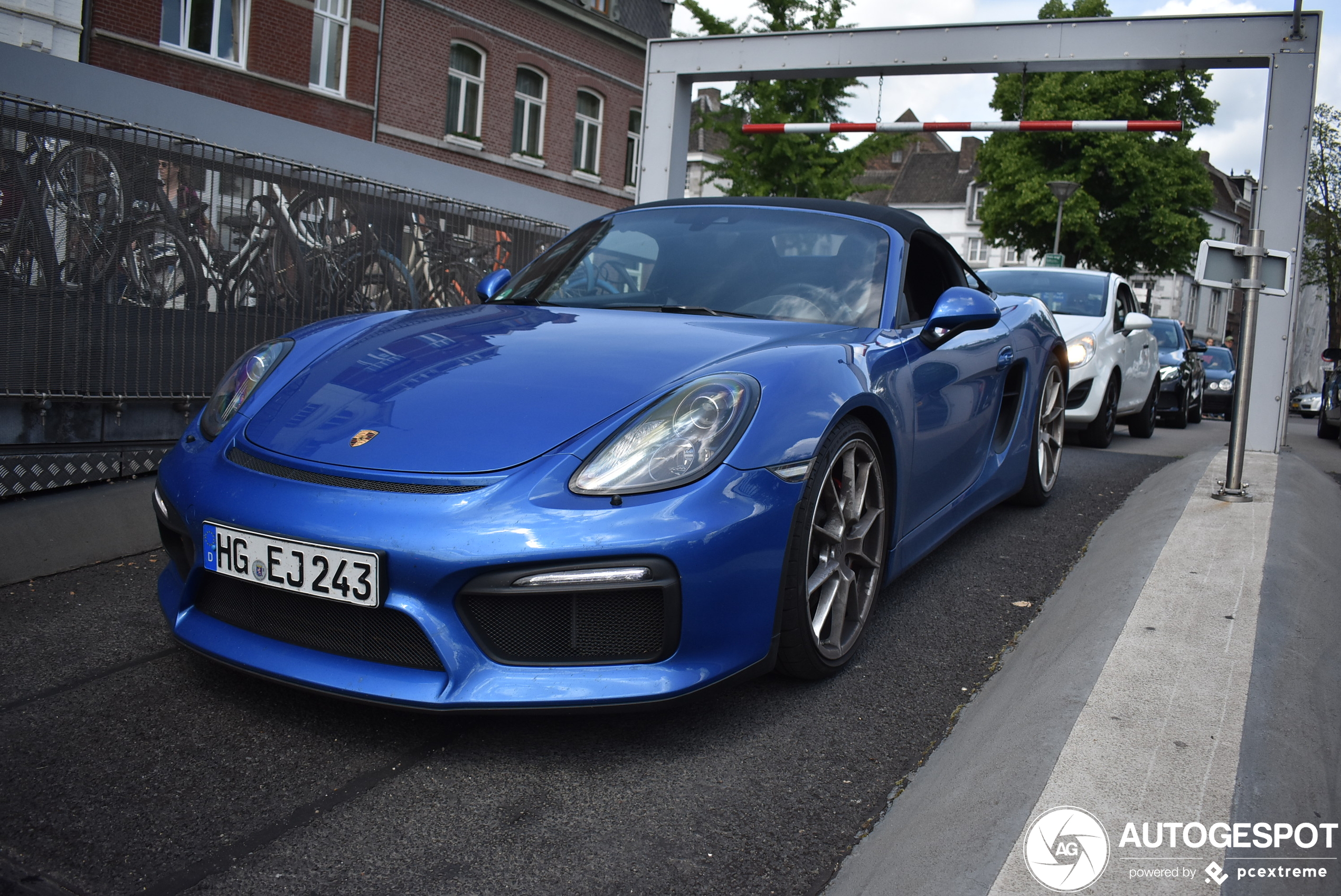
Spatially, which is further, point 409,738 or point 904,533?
point 904,533

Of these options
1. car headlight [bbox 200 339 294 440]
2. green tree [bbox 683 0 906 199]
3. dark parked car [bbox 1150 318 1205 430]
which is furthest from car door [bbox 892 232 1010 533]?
green tree [bbox 683 0 906 199]

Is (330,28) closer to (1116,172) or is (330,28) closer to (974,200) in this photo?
(1116,172)

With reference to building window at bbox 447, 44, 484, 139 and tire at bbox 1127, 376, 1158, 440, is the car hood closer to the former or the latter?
tire at bbox 1127, 376, 1158, 440

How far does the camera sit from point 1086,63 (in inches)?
355

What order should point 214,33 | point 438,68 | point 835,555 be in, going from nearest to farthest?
point 835,555
point 214,33
point 438,68

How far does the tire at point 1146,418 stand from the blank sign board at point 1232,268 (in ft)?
17.0

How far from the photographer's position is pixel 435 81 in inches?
810

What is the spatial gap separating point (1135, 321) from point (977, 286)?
4.55 meters

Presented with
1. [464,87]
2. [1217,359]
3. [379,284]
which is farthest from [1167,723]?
[1217,359]

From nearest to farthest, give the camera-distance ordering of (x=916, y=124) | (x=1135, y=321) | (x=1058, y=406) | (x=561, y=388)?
(x=561, y=388), (x=1058, y=406), (x=1135, y=321), (x=916, y=124)

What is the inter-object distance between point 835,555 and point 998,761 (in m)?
0.80

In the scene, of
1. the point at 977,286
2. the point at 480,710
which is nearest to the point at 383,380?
the point at 480,710

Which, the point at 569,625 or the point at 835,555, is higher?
the point at 835,555

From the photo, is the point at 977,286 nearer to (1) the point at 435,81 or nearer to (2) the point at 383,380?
(2) the point at 383,380
